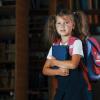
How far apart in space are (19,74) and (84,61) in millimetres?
1165

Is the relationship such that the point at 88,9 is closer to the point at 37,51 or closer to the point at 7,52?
the point at 37,51

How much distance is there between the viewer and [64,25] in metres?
2.02

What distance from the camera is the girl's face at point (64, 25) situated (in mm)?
2010

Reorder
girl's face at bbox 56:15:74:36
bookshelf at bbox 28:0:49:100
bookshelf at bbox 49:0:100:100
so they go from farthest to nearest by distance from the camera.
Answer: bookshelf at bbox 28:0:49:100
bookshelf at bbox 49:0:100:100
girl's face at bbox 56:15:74:36

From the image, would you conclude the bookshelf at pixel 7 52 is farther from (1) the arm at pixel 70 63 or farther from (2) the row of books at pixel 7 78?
(1) the arm at pixel 70 63

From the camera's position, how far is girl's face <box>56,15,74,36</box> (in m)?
2.01

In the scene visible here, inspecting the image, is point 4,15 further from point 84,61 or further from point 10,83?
point 84,61

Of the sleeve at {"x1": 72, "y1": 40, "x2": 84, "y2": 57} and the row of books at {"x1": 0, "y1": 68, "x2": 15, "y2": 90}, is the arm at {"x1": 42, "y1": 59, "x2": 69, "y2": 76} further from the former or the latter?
the row of books at {"x1": 0, "y1": 68, "x2": 15, "y2": 90}

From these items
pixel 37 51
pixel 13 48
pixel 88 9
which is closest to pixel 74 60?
pixel 88 9

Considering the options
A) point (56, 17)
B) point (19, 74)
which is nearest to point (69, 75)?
point (56, 17)

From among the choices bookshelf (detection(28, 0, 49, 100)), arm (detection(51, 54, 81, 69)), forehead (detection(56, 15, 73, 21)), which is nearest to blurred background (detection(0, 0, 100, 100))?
bookshelf (detection(28, 0, 49, 100))

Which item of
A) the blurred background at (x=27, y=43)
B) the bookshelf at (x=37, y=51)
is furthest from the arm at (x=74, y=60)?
the bookshelf at (x=37, y=51)

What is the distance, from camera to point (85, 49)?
198 cm

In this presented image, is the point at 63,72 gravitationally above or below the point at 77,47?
below
